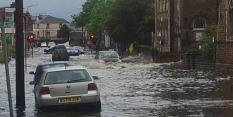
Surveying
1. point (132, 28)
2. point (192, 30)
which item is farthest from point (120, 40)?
point (192, 30)

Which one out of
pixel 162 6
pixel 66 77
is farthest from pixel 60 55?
pixel 66 77

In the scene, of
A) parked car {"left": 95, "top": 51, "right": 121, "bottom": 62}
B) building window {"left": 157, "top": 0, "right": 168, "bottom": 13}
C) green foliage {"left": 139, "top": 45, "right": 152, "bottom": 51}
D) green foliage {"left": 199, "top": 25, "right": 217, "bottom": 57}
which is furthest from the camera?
green foliage {"left": 139, "top": 45, "right": 152, "bottom": 51}

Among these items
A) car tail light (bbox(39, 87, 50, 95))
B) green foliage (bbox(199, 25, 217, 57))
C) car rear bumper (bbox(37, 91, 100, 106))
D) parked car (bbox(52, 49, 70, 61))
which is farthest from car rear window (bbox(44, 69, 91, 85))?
parked car (bbox(52, 49, 70, 61))

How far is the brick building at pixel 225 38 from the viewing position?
132ft

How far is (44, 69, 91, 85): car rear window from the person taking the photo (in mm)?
18125

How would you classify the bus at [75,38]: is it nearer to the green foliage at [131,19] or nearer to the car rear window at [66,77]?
the green foliage at [131,19]

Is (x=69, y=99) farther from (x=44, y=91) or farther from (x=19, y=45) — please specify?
(x=19, y=45)

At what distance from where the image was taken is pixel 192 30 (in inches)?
2495

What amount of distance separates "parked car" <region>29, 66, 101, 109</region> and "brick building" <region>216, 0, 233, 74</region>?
22.6m

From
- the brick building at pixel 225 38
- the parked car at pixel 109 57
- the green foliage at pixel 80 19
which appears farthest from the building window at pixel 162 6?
the green foliage at pixel 80 19

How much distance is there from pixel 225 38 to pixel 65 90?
24.9 m

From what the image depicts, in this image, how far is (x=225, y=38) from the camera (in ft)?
135

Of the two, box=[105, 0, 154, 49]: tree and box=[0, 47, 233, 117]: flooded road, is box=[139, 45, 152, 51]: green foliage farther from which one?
box=[0, 47, 233, 117]: flooded road

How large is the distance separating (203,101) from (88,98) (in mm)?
4598
